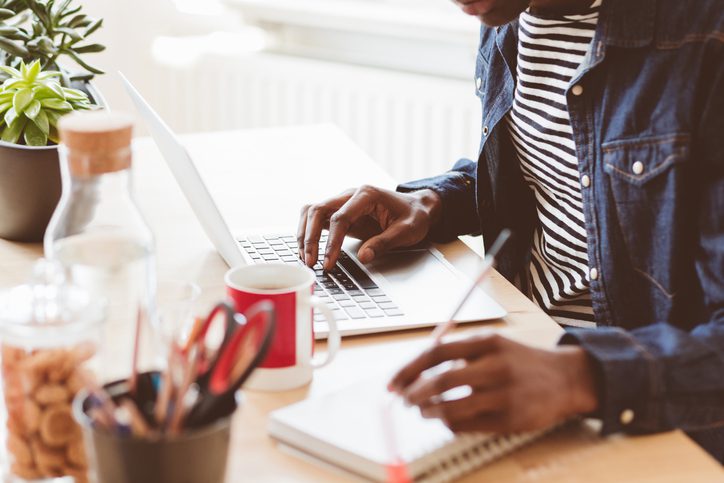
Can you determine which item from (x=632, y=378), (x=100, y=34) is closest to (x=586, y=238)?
(x=632, y=378)

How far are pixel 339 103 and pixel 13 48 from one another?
133 centimetres

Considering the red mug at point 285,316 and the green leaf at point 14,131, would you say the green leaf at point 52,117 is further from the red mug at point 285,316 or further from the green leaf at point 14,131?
the red mug at point 285,316

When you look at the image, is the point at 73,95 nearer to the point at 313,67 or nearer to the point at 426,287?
the point at 426,287

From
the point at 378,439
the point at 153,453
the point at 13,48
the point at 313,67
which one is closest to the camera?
the point at 153,453

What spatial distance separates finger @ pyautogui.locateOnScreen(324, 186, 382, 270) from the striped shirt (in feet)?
0.78

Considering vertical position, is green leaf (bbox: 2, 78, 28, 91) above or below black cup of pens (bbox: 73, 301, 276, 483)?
above

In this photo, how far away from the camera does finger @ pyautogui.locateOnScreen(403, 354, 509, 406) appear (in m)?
0.75

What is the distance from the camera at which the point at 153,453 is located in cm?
62

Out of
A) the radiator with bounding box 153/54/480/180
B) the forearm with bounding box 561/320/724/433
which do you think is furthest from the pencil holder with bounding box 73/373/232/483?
the radiator with bounding box 153/54/480/180

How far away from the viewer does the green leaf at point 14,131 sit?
1144 millimetres

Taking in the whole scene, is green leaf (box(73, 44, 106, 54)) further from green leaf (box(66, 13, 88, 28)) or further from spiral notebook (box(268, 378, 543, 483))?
spiral notebook (box(268, 378, 543, 483))

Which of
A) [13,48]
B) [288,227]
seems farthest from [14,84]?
[288,227]

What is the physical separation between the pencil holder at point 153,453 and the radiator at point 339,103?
1864mm

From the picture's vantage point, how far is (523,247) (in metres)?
1.43
